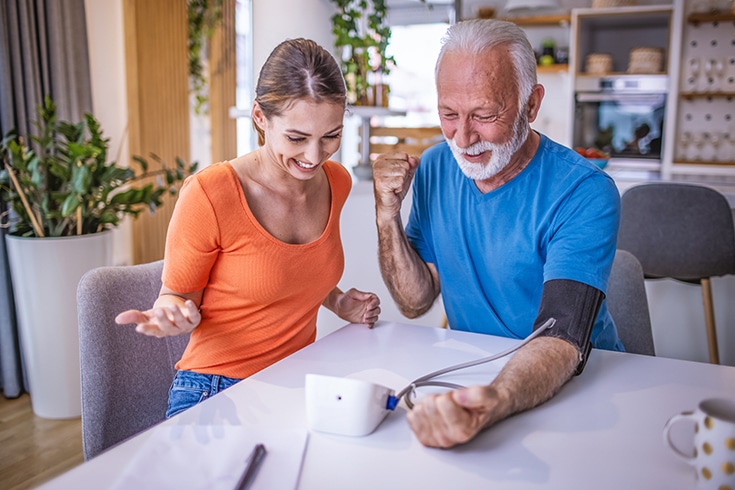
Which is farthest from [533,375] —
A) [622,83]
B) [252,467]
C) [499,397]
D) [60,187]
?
[622,83]

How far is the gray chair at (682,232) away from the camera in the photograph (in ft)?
8.54

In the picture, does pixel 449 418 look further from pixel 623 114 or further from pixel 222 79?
pixel 222 79

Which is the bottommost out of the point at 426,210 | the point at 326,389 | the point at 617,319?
the point at 617,319

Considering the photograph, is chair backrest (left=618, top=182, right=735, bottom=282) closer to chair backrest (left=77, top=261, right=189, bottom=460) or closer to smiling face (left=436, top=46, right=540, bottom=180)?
smiling face (left=436, top=46, right=540, bottom=180)

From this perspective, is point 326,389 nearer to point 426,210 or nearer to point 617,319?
point 426,210

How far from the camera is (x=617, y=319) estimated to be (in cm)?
162

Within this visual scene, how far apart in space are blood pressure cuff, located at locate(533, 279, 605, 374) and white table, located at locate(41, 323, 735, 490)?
0.22 ft

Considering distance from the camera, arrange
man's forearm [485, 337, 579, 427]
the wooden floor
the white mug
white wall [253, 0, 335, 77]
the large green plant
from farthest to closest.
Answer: white wall [253, 0, 335, 77]
the large green plant
the wooden floor
man's forearm [485, 337, 579, 427]
the white mug

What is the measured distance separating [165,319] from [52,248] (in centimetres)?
184

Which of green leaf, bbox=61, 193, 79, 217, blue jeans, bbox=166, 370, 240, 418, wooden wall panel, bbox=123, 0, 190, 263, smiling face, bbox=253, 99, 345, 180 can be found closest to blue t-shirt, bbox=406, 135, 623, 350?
smiling face, bbox=253, 99, 345, 180

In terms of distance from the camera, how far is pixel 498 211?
4.93ft

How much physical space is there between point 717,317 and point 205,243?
2.60 meters

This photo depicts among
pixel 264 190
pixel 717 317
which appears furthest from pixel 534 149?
pixel 717 317

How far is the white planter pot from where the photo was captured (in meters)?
2.64
